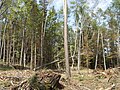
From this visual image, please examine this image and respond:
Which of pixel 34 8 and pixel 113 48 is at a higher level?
pixel 34 8

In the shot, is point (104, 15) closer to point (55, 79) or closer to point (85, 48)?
point (85, 48)

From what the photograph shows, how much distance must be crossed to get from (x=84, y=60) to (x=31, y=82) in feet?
136

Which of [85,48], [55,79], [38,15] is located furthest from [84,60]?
[55,79]

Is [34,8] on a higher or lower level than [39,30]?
higher

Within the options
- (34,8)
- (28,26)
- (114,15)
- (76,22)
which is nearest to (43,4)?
(34,8)

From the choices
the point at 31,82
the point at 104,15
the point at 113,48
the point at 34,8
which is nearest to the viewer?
the point at 31,82

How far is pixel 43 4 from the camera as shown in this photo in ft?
121

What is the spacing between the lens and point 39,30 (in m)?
40.2

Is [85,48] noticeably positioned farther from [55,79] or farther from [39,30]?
[55,79]

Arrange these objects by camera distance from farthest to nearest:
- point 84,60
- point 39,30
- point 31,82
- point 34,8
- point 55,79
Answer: point 84,60 → point 39,30 → point 34,8 → point 55,79 → point 31,82

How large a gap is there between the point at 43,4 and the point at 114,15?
605 inches

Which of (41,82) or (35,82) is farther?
(41,82)

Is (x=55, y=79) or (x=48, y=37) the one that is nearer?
(x=55, y=79)

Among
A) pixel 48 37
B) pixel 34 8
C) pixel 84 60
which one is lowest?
pixel 84 60
